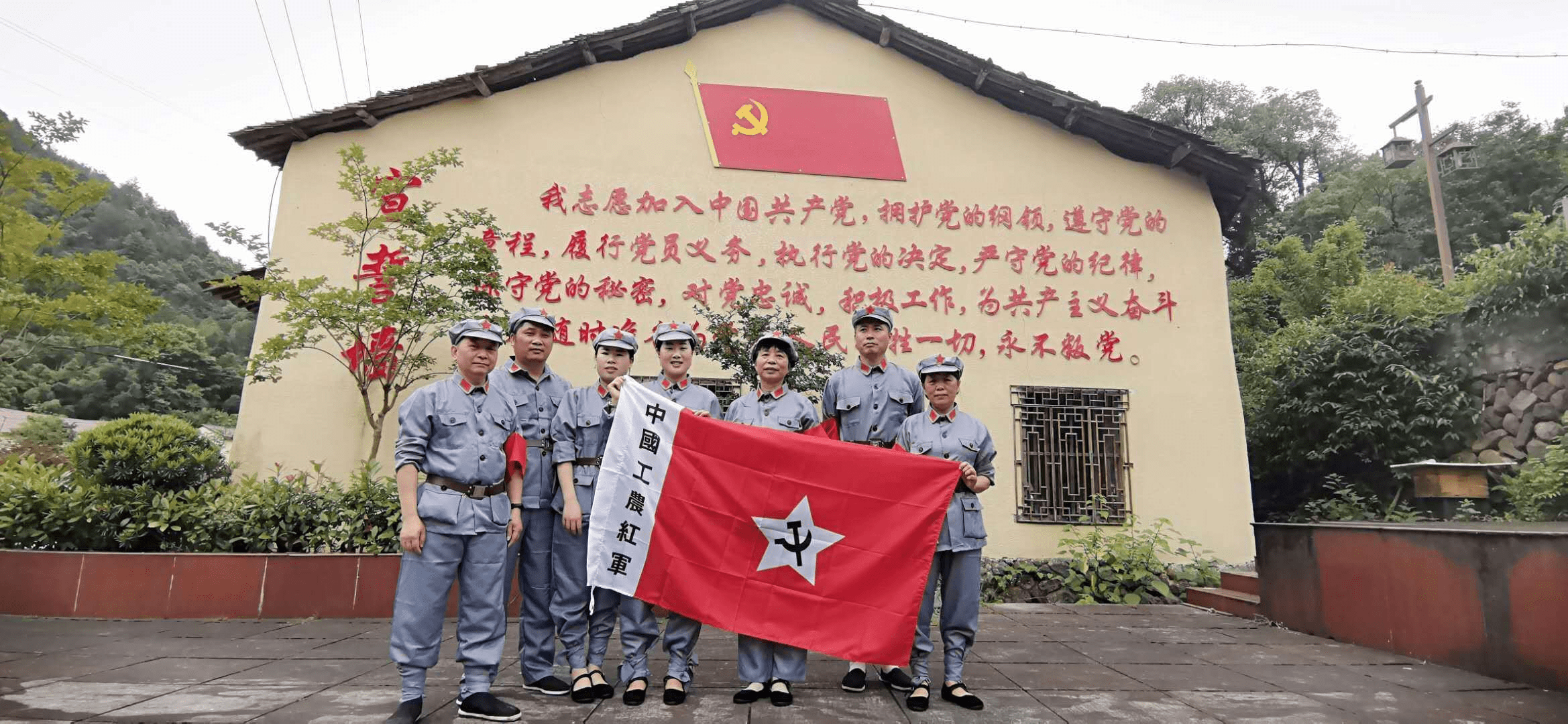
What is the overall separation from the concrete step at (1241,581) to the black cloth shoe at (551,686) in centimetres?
557

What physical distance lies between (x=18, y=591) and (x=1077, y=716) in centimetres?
697

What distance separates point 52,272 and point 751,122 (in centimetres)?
681

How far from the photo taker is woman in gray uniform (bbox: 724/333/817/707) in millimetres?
3526

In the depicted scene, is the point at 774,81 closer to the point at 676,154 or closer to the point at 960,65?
the point at 676,154

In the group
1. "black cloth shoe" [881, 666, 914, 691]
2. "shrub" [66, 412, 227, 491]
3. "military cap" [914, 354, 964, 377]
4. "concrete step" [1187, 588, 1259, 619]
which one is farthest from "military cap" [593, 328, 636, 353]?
"concrete step" [1187, 588, 1259, 619]

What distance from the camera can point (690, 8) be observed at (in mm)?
7988

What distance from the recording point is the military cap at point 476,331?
3414 millimetres

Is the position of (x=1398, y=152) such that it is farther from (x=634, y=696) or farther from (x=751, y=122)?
(x=634, y=696)

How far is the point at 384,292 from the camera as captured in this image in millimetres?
6969

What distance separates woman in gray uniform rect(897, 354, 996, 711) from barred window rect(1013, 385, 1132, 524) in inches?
155

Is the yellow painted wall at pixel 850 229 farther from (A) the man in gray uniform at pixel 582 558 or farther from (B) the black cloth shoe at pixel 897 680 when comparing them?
(B) the black cloth shoe at pixel 897 680

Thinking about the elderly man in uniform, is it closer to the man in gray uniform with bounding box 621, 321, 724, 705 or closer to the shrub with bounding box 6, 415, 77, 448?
the man in gray uniform with bounding box 621, 321, 724, 705

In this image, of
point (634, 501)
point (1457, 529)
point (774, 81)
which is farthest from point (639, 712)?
point (774, 81)

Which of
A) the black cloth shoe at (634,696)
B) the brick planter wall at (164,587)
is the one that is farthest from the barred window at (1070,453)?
the brick planter wall at (164,587)
